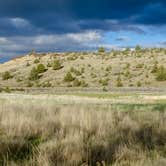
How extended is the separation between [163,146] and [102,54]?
93.3 meters

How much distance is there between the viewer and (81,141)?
8938 millimetres

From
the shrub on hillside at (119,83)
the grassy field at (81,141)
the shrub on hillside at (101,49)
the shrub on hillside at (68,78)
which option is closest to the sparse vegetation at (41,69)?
the shrub on hillside at (68,78)

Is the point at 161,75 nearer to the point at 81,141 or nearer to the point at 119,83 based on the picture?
the point at 119,83

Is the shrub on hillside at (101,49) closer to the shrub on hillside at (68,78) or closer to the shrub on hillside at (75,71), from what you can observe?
the shrub on hillside at (75,71)

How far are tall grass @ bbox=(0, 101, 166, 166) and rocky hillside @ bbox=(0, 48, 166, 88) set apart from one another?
5638 cm

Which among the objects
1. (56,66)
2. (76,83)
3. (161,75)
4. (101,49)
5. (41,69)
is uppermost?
(101,49)

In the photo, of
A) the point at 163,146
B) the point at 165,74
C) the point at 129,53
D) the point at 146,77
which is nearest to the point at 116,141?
the point at 163,146

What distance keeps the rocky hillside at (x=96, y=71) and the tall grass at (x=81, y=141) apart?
185ft

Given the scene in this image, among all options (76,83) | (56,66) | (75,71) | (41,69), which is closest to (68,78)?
(76,83)

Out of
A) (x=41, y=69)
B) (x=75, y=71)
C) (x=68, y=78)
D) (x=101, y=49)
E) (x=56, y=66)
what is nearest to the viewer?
(x=68, y=78)

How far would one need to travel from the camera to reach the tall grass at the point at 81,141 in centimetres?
757

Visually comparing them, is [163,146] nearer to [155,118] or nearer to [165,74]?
[155,118]

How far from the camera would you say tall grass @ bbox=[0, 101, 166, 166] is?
7.57 meters

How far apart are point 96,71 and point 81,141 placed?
74.1 metres
